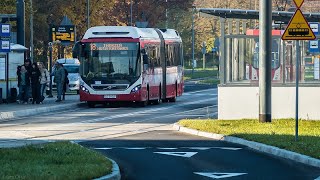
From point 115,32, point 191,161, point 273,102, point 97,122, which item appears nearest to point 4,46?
point 115,32

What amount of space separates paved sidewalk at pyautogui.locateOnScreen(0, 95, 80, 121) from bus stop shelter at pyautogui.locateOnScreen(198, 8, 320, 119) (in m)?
8.01

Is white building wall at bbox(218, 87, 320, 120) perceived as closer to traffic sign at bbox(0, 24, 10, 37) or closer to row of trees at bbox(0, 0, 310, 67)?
traffic sign at bbox(0, 24, 10, 37)

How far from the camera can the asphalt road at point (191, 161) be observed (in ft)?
57.6

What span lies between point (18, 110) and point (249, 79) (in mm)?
9625

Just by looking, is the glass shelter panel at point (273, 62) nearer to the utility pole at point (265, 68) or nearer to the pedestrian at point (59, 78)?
the utility pole at point (265, 68)

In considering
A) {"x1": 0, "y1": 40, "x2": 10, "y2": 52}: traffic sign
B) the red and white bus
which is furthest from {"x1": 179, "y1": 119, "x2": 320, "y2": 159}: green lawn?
the red and white bus

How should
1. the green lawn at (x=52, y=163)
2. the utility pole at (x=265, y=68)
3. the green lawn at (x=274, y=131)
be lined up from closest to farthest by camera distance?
the green lawn at (x=52, y=163)
the green lawn at (x=274, y=131)
the utility pole at (x=265, y=68)

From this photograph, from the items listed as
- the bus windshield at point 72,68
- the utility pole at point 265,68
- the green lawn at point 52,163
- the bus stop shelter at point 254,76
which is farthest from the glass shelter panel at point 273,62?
the bus windshield at point 72,68

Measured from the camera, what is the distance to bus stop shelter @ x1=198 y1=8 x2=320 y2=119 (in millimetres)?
32688

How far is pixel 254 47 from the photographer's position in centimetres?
3353

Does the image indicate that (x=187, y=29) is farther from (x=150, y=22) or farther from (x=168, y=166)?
(x=168, y=166)

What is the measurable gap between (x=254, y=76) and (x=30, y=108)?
1058cm

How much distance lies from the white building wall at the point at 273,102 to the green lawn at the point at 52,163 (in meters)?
12.1

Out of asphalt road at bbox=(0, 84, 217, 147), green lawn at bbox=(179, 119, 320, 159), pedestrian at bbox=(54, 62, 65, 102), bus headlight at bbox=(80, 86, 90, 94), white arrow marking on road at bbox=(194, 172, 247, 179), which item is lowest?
asphalt road at bbox=(0, 84, 217, 147)
